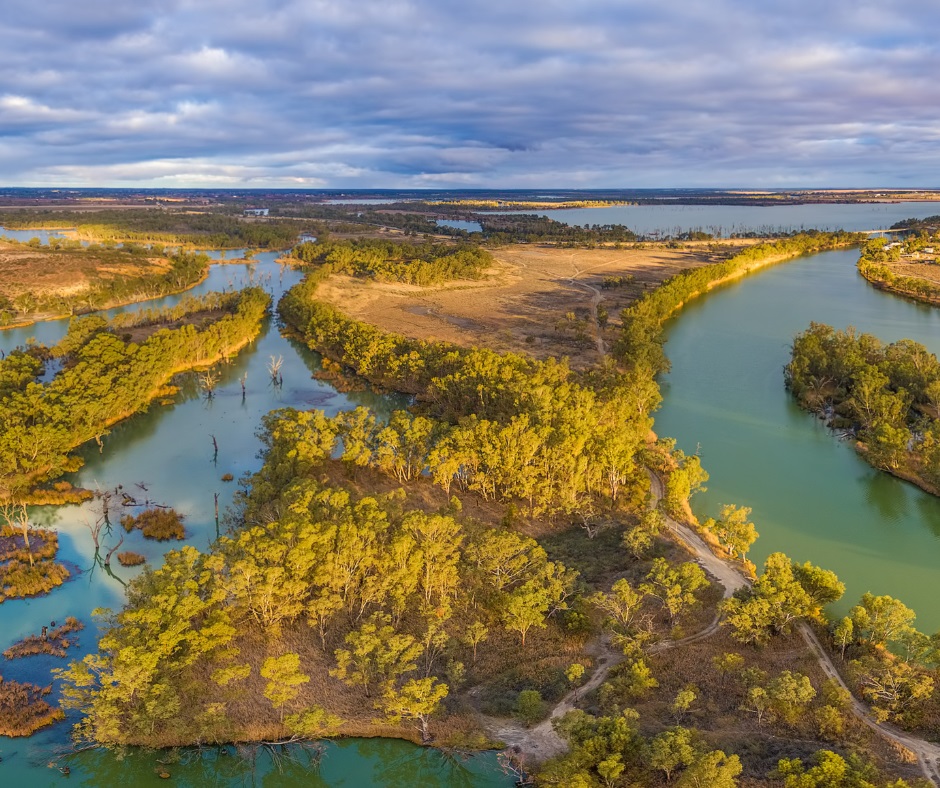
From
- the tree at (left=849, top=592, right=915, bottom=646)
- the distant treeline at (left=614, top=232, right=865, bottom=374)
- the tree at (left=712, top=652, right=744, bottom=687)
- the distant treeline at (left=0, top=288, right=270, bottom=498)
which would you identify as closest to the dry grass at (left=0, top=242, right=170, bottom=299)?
the distant treeline at (left=0, top=288, right=270, bottom=498)

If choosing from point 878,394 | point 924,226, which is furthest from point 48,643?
point 924,226

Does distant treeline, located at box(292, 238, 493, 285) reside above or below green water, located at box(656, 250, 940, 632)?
above

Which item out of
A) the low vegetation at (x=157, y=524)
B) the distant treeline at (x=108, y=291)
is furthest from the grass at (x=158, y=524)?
the distant treeline at (x=108, y=291)

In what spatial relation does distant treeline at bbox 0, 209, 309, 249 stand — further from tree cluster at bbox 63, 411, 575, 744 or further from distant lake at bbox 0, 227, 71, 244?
tree cluster at bbox 63, 411, 575, 744

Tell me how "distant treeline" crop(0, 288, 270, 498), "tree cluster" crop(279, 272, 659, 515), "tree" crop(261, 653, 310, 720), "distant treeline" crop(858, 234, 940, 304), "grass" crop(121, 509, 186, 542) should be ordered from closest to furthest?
"tree" crop(261, 653, 310, 720)
"grass" crop(121, 509, 186, 542)
"tree cluster" crop(279, 272, 659, 515)
"distant treeline" crop(0, 288, 270, 498)
"distant treeline" crop(858, 234, 940, 304)

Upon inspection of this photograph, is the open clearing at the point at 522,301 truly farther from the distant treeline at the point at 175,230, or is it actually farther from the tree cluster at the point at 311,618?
the distant treeline at the point at 175,230
